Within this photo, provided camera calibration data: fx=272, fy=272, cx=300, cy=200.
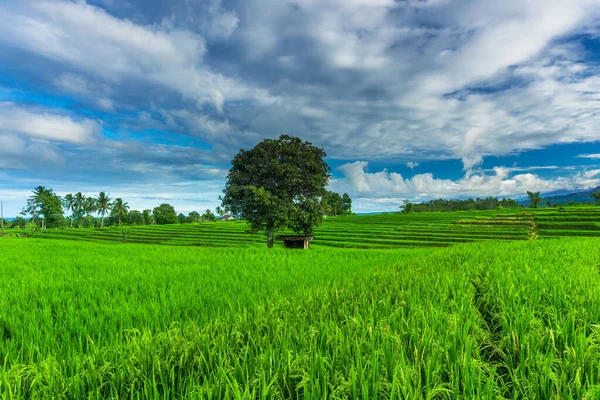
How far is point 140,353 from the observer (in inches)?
98.2

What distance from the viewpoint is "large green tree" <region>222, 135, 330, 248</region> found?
22078mm

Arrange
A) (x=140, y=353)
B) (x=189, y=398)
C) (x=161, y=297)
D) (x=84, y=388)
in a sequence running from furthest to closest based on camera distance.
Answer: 1. (x=161, y=297)
2. (x=140, y=353)
3. (x=84, y=388)
4. (x=189, y=398)

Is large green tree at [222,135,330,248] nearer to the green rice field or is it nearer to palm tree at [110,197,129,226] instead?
the green rice field

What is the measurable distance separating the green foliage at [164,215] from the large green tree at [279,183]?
104 meters

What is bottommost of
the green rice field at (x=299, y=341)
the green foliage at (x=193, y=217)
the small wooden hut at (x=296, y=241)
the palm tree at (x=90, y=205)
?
the small wooden hut at (x=296, y=241)

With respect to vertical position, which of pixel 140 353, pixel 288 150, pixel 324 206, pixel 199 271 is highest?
pixel 288 150

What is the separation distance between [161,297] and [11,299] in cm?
314

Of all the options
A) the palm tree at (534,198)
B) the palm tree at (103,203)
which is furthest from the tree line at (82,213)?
the palm tree at (534,198)

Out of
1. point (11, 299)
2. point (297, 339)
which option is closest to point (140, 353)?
point (297, 339)

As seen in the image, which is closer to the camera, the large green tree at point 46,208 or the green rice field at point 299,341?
the green rice field at point 299,341

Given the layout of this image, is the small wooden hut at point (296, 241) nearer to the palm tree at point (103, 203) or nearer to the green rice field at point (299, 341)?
the green rice field at point (299, 341)

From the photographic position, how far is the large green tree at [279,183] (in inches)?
869

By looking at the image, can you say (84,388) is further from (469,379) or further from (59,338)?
(469,379)

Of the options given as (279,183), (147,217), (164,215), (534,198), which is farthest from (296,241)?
(534,198)
